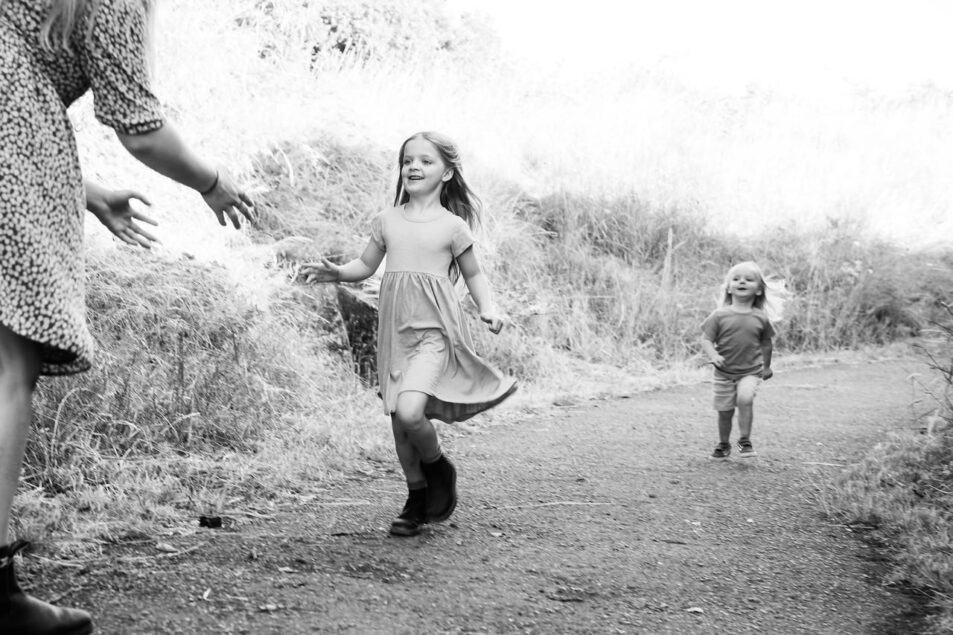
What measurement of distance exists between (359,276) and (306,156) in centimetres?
518

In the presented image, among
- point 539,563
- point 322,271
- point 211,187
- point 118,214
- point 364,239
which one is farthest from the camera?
point 364,239

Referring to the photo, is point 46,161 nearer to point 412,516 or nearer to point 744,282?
point 412,516

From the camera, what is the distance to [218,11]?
796 centimetres

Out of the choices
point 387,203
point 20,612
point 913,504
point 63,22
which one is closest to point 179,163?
point 63,22

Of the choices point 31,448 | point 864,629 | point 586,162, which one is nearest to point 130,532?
point 31,448

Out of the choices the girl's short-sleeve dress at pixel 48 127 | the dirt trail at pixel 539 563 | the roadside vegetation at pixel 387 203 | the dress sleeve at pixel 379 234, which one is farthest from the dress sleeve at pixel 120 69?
the dress sleeve at pixel 379 234

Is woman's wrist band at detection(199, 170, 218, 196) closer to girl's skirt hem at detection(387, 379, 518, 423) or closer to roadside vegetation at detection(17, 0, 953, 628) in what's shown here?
roadside vegetation at detection(17, 0, 953, 628)

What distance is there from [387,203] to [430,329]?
16.2ft

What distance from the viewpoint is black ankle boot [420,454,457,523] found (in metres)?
Answer: 4.04

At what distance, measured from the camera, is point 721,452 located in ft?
19.6

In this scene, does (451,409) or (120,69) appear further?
(451,409)

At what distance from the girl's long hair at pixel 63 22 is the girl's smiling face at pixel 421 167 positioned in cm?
206

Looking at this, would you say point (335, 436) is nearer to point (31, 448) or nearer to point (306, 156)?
point (31, 448)

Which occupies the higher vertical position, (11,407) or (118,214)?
(118,214)
